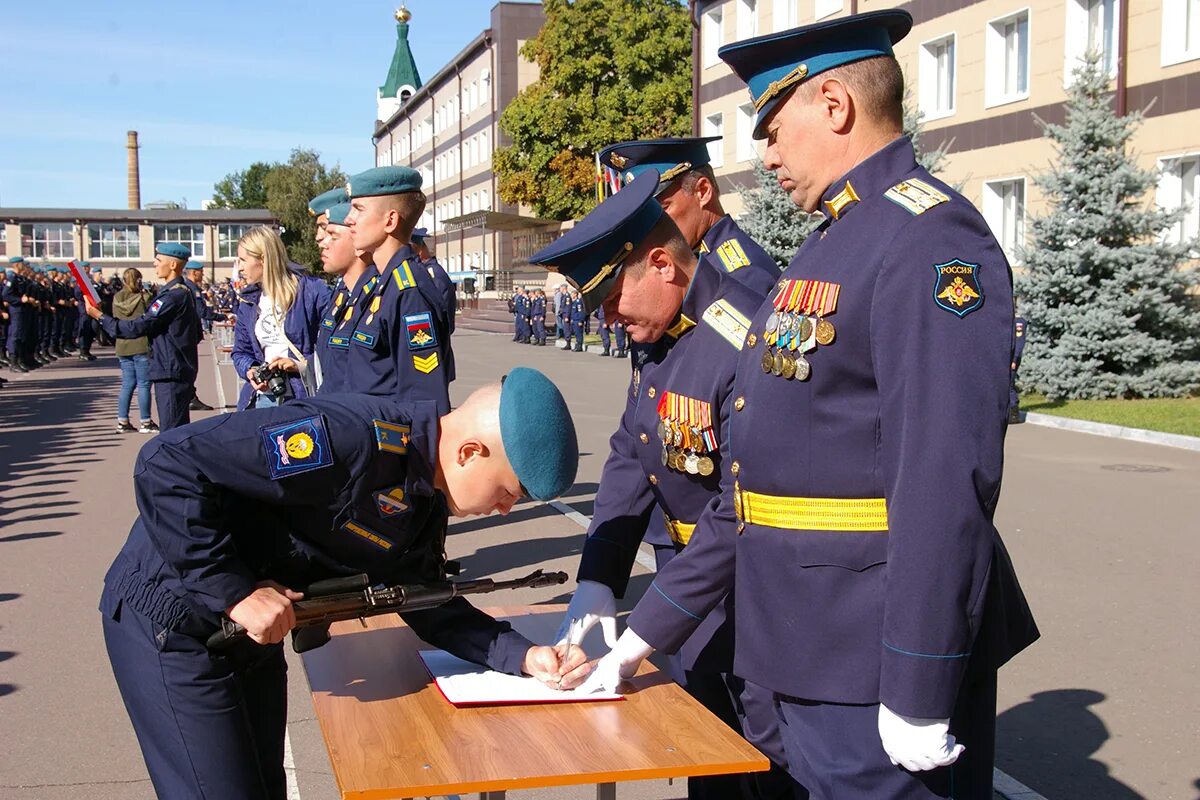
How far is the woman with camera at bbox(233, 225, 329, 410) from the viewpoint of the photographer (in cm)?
779

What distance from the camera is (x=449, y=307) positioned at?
5.96m

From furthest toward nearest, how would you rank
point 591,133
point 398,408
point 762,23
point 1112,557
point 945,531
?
point 591,133 < point 762,23 < point 1112,557 < point 398,408 < point 945,531

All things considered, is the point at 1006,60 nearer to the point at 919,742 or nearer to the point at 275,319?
the point at 275,319

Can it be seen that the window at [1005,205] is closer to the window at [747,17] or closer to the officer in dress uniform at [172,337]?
the window at [747,17]

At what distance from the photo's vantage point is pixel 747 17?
106ft

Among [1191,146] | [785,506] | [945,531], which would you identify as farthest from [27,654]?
[1191,146]

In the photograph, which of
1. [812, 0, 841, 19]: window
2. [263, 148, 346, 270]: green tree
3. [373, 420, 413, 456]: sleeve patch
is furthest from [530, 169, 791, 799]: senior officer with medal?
[263, 148, 346, 270]: green tree

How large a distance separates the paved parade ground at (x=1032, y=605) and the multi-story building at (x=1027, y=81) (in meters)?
6.85

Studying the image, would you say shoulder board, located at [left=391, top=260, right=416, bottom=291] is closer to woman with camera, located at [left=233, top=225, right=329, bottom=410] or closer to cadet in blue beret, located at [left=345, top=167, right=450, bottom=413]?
cadet in blue beret, located at [left=345, top=167, right=450, bottom=413]

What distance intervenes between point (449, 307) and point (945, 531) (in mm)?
4169

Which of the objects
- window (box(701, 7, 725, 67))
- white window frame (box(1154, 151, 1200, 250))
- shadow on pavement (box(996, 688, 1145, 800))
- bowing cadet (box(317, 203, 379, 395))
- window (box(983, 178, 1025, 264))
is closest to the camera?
shadow on pavement (box(996, 688, 1145, 800))

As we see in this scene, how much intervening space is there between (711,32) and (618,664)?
112 feet

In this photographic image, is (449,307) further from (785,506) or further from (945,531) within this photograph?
(945,531)

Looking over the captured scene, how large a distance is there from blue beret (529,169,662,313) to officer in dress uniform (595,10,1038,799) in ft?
1.88
